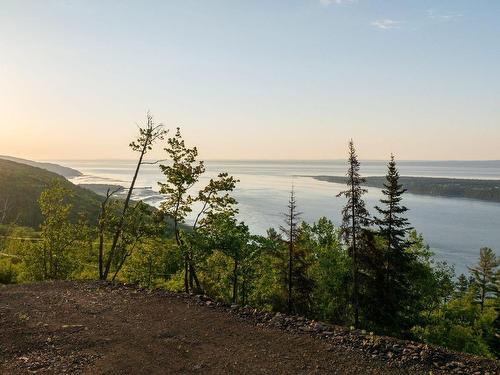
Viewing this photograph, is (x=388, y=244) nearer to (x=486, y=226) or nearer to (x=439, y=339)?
(x=439, y=339)

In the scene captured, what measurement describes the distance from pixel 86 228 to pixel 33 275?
6224 mm

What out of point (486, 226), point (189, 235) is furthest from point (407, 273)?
point (486, 226)

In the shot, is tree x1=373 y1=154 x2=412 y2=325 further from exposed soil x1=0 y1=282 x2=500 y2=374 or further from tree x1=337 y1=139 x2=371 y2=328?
exposed soil x1=0 y1=282 x2=500 y2=374

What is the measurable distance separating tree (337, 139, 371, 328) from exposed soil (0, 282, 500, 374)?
17498 mm

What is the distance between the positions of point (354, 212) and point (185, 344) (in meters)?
22.0

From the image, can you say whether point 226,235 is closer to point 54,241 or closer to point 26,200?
point 54,241

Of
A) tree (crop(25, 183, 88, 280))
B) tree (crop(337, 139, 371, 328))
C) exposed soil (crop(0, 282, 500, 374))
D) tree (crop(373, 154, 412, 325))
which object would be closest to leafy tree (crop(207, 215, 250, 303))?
exposed soil (crop(0, 282, 500, 374))

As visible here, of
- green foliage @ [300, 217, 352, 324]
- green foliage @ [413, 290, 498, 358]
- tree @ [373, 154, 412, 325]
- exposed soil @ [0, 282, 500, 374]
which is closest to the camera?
exposed soil @ [0, 282, 500, 374]

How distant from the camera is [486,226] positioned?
133 m

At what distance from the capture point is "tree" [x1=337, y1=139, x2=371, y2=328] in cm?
3259

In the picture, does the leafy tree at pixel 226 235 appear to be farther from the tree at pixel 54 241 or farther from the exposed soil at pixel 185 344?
the tree at pixel 54 241

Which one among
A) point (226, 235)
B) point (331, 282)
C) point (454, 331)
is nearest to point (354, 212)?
point (331, 282)

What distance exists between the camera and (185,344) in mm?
15125

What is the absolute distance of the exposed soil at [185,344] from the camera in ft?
43.1
